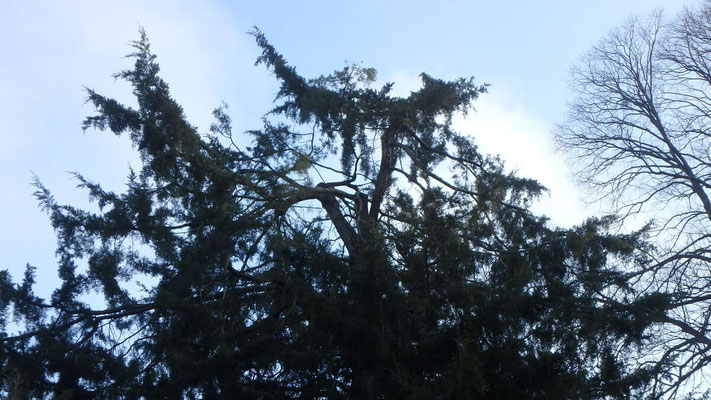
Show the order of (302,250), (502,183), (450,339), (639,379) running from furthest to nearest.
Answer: (502,183), (302,250), (639,379), (450,339)

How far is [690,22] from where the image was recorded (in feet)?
49.8

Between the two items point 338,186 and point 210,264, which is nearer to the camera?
point 210,264

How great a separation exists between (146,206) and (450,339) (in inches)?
200

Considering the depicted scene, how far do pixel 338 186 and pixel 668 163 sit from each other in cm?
622

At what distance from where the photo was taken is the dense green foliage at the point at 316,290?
363 inches

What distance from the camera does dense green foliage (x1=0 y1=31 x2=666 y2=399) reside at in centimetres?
922

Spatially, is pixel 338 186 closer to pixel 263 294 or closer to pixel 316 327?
pixel 263 294

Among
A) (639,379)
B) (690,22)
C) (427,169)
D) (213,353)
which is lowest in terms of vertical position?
(639,379)

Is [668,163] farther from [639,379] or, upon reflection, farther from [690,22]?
[639,379]

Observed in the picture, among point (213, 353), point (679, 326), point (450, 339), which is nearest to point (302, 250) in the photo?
point (213, 353)

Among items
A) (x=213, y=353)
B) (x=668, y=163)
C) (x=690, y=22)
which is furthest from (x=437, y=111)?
(x=213, y=353)

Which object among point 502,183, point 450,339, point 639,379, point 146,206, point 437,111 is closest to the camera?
point 450,339

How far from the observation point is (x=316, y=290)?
10.2 m

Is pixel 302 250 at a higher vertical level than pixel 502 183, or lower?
lower
